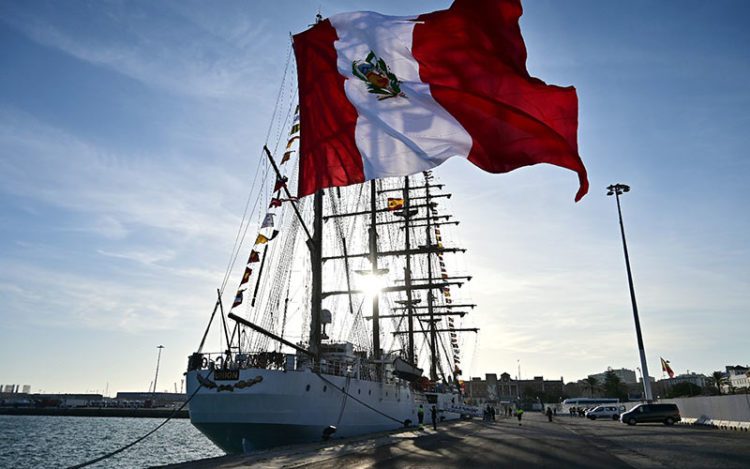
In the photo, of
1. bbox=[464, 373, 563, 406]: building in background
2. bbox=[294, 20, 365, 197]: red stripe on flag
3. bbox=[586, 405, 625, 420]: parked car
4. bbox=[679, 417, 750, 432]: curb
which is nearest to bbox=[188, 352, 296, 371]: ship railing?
bbox=[294, 20, 365, 197]: red stripe on flag

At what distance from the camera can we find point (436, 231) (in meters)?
62.4

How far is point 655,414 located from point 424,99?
100 ft

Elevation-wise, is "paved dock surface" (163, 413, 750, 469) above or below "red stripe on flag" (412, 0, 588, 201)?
below

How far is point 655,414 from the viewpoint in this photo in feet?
106

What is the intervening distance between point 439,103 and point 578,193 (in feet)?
12.1

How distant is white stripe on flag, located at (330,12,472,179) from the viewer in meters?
11.0

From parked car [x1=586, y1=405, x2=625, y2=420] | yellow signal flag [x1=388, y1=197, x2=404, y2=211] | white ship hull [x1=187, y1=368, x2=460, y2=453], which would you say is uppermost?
yellow signal flag [x1=388, y1=197, x2=404, y2=211]

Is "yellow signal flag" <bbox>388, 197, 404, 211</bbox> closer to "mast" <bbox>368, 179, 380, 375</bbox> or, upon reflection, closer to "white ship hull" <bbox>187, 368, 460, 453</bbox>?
"mast" <bbox>368, 179, 380, 375</bbox>

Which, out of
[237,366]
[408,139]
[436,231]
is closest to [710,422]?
[237,366]

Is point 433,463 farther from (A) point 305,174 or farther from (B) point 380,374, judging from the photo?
(B) point 380,374

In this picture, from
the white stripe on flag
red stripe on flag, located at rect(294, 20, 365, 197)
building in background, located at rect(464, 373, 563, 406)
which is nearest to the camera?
the white stripe on flag

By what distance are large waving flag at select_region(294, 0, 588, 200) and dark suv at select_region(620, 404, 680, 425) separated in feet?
95.8

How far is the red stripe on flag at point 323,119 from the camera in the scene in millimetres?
11523

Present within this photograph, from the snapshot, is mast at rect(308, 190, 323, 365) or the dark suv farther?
the dark suv
